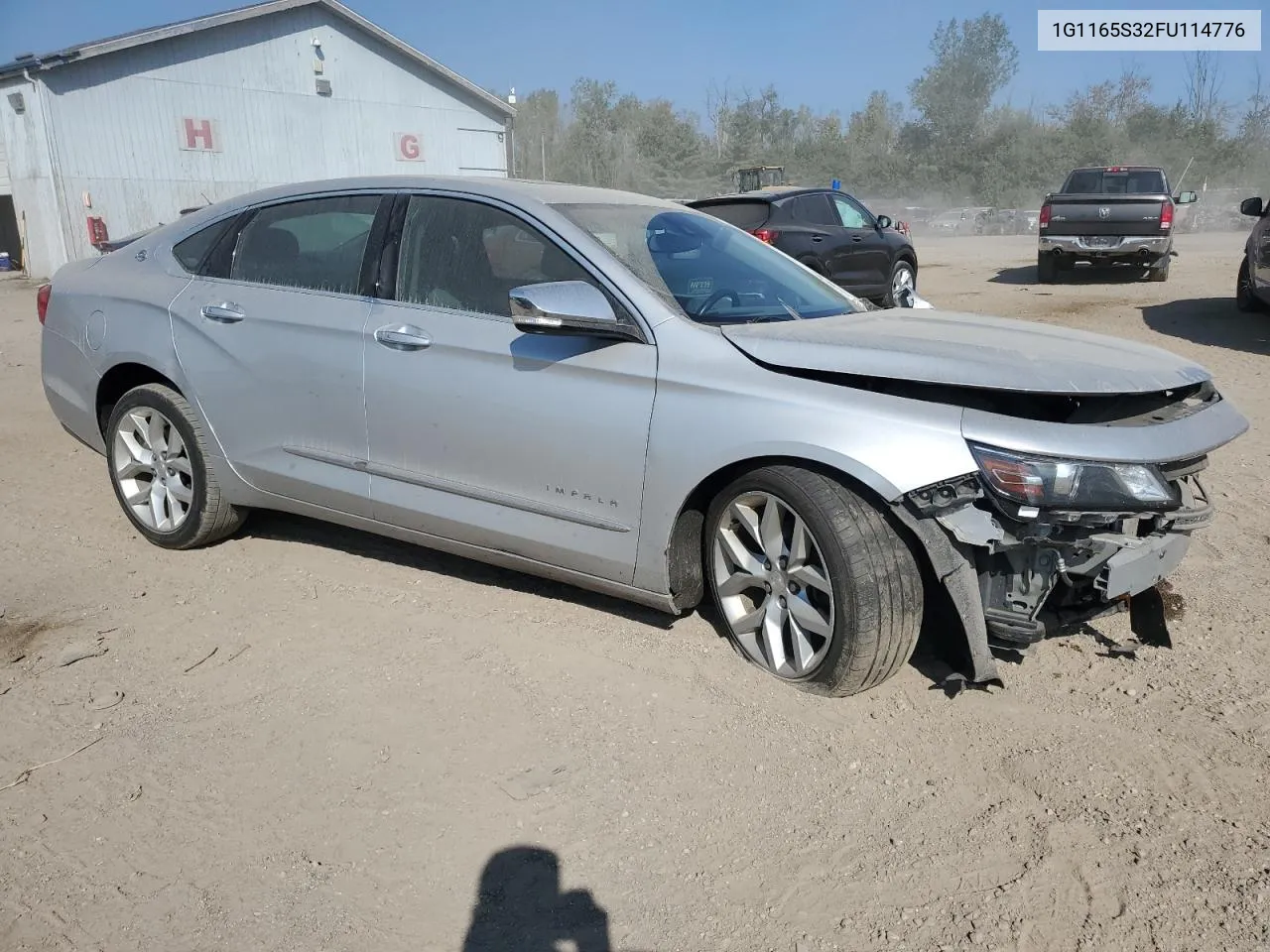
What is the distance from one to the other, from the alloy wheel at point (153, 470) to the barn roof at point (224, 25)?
1798 cm

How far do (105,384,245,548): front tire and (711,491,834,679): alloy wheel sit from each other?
96.9 inches

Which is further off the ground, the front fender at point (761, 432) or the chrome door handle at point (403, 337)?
the chrome door handle at point (403, 337)

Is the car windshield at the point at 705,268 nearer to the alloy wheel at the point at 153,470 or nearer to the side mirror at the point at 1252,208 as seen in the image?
the alloy wheel at the point at 153,470

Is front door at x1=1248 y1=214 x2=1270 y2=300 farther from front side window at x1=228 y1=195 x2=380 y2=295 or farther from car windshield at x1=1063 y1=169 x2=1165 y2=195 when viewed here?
front side window at x1=228 y1=195 x2=380 y2=295

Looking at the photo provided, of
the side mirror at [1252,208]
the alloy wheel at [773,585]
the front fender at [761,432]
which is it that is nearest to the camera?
the front fender at [761,432]

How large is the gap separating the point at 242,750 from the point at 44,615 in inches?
60.9

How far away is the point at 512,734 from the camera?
10.4ft

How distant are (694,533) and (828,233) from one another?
942cm

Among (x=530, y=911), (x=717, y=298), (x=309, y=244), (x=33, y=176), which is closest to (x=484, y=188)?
(x=309, y=244)

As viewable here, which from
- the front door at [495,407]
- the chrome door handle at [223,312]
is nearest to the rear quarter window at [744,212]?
the chrome door handle at [223,312]

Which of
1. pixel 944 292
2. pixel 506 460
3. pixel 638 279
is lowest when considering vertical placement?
pixel 944 292

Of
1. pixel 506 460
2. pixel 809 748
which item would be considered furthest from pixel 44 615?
pixel 809 748

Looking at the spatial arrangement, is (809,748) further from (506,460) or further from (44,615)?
(44,615)

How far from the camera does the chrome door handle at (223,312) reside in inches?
171
